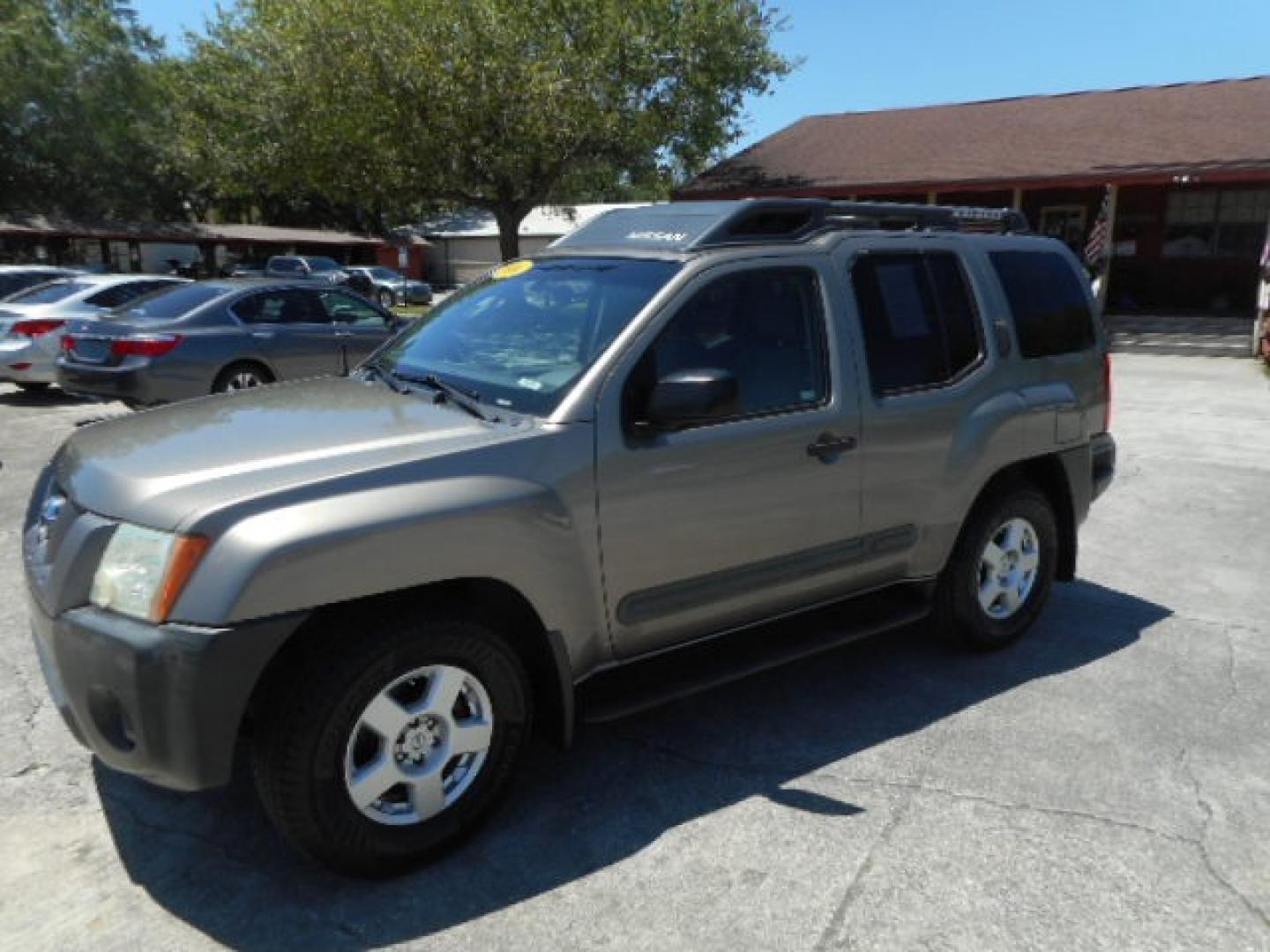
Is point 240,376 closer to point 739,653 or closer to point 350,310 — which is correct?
point 350,310

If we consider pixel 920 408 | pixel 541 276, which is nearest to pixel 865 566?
pixel 920 408

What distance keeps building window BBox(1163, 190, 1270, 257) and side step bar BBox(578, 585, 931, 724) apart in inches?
804

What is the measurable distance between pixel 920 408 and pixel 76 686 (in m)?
3.00

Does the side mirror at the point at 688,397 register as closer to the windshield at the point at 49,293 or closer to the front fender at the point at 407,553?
the front fender at the point at 407,553

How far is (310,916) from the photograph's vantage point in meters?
2.68

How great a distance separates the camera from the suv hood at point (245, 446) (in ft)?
8.60

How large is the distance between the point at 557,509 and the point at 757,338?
1.08 metres

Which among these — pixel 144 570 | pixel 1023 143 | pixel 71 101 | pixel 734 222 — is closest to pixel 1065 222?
pixel 1023 143

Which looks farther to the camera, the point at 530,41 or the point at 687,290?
the point at 530,41

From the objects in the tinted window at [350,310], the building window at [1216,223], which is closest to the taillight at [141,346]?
the tinted window at [350,310]

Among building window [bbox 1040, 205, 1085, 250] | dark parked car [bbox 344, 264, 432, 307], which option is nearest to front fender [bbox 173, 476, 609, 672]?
building window [bbox 1040, 205, 1085, 250]

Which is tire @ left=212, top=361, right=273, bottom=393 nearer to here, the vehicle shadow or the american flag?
the vehicle shadow

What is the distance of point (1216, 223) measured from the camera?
20750 mm

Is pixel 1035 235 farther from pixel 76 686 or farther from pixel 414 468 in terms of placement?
pixel 76 686
